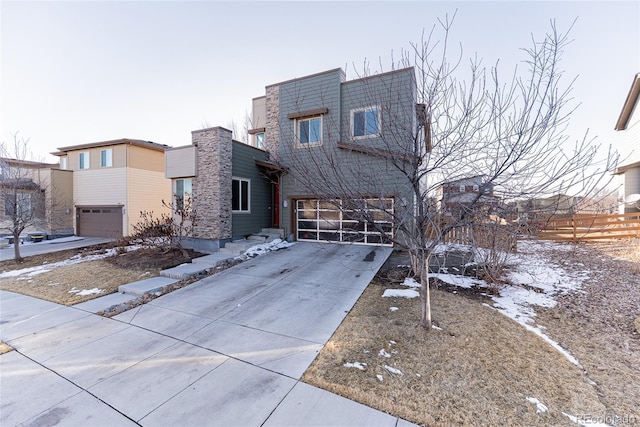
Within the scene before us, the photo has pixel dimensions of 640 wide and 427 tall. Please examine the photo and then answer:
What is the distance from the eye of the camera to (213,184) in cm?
1024

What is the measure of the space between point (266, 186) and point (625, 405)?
1242cm

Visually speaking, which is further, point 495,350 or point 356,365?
point 495,350

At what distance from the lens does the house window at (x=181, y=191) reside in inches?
431

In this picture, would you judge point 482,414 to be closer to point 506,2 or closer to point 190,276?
point 506,2

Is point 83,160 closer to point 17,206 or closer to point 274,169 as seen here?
point 17,206

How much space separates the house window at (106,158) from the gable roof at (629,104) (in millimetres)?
30508

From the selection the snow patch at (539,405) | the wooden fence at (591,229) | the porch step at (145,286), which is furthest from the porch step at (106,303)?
the wooden fence at (591,229)

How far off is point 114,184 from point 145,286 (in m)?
13.4

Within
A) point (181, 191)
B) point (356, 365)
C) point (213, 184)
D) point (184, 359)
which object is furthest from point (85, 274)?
point (356, 365)

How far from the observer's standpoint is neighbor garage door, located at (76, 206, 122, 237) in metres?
15.9

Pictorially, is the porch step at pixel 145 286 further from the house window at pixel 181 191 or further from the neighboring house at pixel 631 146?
the neighboring house at pixel 631 146

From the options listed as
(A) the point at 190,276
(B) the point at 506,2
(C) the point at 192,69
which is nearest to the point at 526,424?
(B) the point at 506,2

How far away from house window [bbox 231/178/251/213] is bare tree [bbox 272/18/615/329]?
773cm

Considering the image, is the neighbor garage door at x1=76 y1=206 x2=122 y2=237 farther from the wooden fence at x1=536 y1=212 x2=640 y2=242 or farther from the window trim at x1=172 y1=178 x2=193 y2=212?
the wooden fence at x1=536 y1=212 x2=640 y2=242
